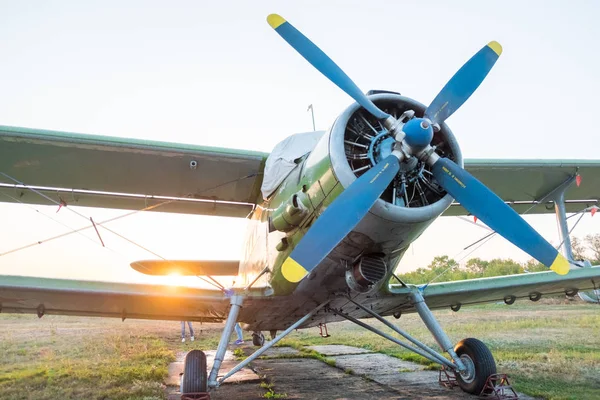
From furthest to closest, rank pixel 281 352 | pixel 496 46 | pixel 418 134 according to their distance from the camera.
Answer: pixel 281 352 → pixel 496 46 → pixel 418 134

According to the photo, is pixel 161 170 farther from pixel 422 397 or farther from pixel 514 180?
pixel 514 180

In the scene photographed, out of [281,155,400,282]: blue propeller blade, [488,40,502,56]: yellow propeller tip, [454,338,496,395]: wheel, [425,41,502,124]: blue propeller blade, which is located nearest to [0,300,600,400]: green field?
[454,338,496,395]: wheel

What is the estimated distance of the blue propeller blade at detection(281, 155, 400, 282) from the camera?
3.75 m

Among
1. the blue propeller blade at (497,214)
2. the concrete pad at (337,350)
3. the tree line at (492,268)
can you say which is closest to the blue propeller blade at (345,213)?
the blue propeller blade at (497,214)

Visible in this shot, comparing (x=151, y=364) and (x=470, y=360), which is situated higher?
(x=151, y=364)

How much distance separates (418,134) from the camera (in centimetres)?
377

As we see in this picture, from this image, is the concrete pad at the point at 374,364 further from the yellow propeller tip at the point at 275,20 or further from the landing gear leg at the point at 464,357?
the yellow propeller tip at the point at 275,20

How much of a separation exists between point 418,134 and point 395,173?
378 mm

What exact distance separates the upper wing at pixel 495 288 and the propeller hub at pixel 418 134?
2.59 m

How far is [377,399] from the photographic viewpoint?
5352 mm

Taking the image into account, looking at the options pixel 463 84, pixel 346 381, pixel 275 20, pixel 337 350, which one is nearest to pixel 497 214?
pixel 463 84

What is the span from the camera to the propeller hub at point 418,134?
12.4ft

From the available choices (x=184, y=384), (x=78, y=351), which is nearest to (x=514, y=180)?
(x=184, y=384)

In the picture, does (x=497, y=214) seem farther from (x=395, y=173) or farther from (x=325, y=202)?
(x=325, y=202)
